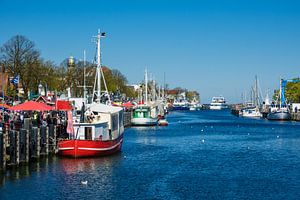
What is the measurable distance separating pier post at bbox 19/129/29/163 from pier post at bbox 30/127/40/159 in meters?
2.85

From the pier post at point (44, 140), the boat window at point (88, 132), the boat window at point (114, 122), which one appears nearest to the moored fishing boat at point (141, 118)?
the boat window at point (114, 122)

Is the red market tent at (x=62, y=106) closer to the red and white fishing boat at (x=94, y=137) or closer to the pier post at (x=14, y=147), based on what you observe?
the red and white fishing boat at (x=94, y=137)

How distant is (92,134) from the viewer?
55500mm

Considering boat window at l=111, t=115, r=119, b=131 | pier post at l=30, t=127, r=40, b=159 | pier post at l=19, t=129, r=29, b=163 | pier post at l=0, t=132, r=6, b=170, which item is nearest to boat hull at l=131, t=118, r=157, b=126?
boat window at l=111, t=115, r=119, b=131

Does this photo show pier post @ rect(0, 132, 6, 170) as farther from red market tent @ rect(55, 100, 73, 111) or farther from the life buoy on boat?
red market tent @ rect(55, 100, 73, 111)

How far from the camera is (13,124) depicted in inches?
A: 2062

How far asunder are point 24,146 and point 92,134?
845 centimetres

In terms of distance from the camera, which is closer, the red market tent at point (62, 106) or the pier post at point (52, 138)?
the pier post at point (52, 138)

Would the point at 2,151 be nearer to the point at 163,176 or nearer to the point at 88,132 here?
the point at 88,132

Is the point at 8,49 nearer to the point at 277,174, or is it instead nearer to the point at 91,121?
the point at 91,121

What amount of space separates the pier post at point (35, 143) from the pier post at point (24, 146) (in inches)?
112

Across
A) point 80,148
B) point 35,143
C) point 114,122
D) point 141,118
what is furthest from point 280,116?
point 35,143

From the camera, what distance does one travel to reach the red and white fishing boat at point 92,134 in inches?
2122

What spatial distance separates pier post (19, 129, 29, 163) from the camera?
48.7m
